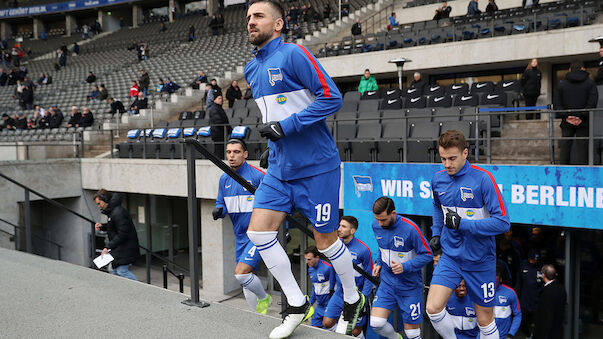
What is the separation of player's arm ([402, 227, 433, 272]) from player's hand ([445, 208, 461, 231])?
1.46 m

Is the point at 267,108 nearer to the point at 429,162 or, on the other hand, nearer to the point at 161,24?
the point at 429,162

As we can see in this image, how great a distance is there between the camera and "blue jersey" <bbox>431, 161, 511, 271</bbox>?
4.08 metres

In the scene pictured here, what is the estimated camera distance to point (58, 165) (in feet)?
45.6

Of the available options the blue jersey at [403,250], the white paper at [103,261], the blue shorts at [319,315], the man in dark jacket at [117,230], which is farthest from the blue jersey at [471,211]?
the man in dark jacket at [117,230]

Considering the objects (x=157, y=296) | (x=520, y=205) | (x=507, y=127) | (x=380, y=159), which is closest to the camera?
(x=157, y=296)

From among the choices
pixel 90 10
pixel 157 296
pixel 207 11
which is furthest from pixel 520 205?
pixel 90 10

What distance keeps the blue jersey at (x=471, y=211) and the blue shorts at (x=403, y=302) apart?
1367mm

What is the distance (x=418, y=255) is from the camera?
5469 millimetres

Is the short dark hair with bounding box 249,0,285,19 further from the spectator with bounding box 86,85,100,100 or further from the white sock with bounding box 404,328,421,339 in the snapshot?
the spectator with bounding box 86,85,100,100

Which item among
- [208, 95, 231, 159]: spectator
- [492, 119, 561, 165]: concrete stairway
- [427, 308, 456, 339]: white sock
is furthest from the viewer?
[208, 95, 231, 159]: spectator

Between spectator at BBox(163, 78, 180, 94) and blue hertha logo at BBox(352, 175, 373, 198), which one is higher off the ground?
spectator at BBox(163, 78, 180, 94)

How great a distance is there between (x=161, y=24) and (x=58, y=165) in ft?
83.3

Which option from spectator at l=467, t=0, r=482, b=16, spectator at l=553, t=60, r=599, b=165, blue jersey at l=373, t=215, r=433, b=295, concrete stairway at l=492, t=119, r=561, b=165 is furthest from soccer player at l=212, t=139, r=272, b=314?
spectator at l=467, t=0, r=482, b=16

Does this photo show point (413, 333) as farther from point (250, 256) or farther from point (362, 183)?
point (362, 183)
